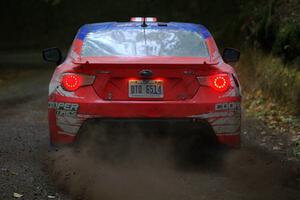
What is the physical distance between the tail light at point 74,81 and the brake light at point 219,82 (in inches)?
47.0

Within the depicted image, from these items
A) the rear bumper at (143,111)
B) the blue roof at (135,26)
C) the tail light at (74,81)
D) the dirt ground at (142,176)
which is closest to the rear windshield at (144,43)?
the blue roof at (135,26)

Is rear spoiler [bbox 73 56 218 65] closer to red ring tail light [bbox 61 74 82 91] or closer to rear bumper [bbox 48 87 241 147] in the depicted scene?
red ring tail light [bbox 61 74 82 91]

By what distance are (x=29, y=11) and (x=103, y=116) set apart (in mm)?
35004

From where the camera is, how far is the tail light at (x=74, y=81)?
21.8 ft

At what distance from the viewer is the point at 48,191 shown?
20.1 feet

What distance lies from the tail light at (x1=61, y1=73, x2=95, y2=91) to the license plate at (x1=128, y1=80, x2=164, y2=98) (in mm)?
407

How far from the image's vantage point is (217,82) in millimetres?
6715

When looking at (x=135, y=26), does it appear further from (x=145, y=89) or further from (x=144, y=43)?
(x=145, y=89)

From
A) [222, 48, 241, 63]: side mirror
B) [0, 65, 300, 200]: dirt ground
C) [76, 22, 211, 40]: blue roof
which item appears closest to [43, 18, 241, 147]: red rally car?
[0, 65, 300, 200]: dirt ground

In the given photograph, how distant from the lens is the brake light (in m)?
6.71

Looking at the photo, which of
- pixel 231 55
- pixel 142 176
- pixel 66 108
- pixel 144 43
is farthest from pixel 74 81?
pixel 231 55

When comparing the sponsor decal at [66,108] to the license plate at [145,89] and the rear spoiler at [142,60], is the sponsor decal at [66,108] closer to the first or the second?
the rear spoiler at [142,60]

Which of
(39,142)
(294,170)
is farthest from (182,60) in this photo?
(39,142)

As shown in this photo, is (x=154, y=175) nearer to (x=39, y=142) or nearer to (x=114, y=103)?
(x=114, y=103)
